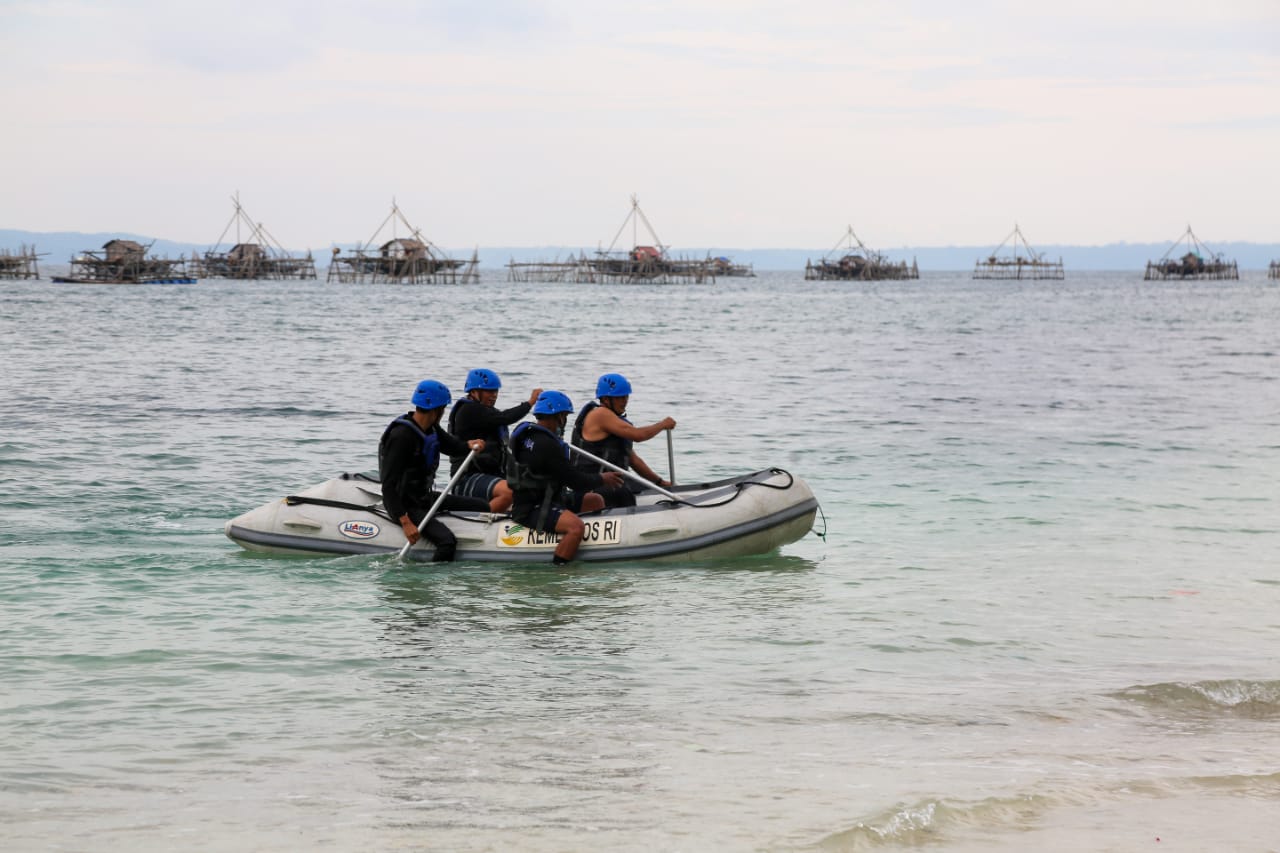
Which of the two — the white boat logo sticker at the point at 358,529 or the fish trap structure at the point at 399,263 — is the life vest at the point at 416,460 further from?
the fish trap structure at the point at 399,263

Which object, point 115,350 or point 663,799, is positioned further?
point 115,350

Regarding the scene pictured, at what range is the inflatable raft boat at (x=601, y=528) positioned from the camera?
1145cm

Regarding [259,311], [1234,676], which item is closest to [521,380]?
[1234,676]

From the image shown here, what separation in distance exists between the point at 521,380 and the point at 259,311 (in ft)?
131

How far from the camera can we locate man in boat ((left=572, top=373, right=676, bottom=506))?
11.9 meters

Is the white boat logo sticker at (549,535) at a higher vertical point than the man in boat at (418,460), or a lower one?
lower

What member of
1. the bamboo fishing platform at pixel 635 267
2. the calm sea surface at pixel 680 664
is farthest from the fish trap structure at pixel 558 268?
the calm sea surface at pixel 680 664

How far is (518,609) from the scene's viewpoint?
401 inches

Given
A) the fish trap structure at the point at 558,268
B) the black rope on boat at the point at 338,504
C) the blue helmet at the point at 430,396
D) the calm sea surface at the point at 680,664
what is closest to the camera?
the calm sea surface at the point at 680,664

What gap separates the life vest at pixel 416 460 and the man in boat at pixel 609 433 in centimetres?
136

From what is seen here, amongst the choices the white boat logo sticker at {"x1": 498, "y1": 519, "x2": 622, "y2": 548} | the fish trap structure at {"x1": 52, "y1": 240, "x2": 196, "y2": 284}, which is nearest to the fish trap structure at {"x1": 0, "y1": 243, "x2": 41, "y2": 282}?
the fish trap structure at {"x1": 52, "y1": 240, "x2": 196, "y2": 284}

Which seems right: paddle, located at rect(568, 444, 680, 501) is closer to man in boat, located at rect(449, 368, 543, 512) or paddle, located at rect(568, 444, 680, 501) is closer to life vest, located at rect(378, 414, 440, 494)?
man in boat, located at rect(449, 368, 543, 512)

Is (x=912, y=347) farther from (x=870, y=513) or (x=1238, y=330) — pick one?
(x=870, y=513)

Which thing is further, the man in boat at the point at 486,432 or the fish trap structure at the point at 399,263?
the fish trap structure at the point at 399,263
